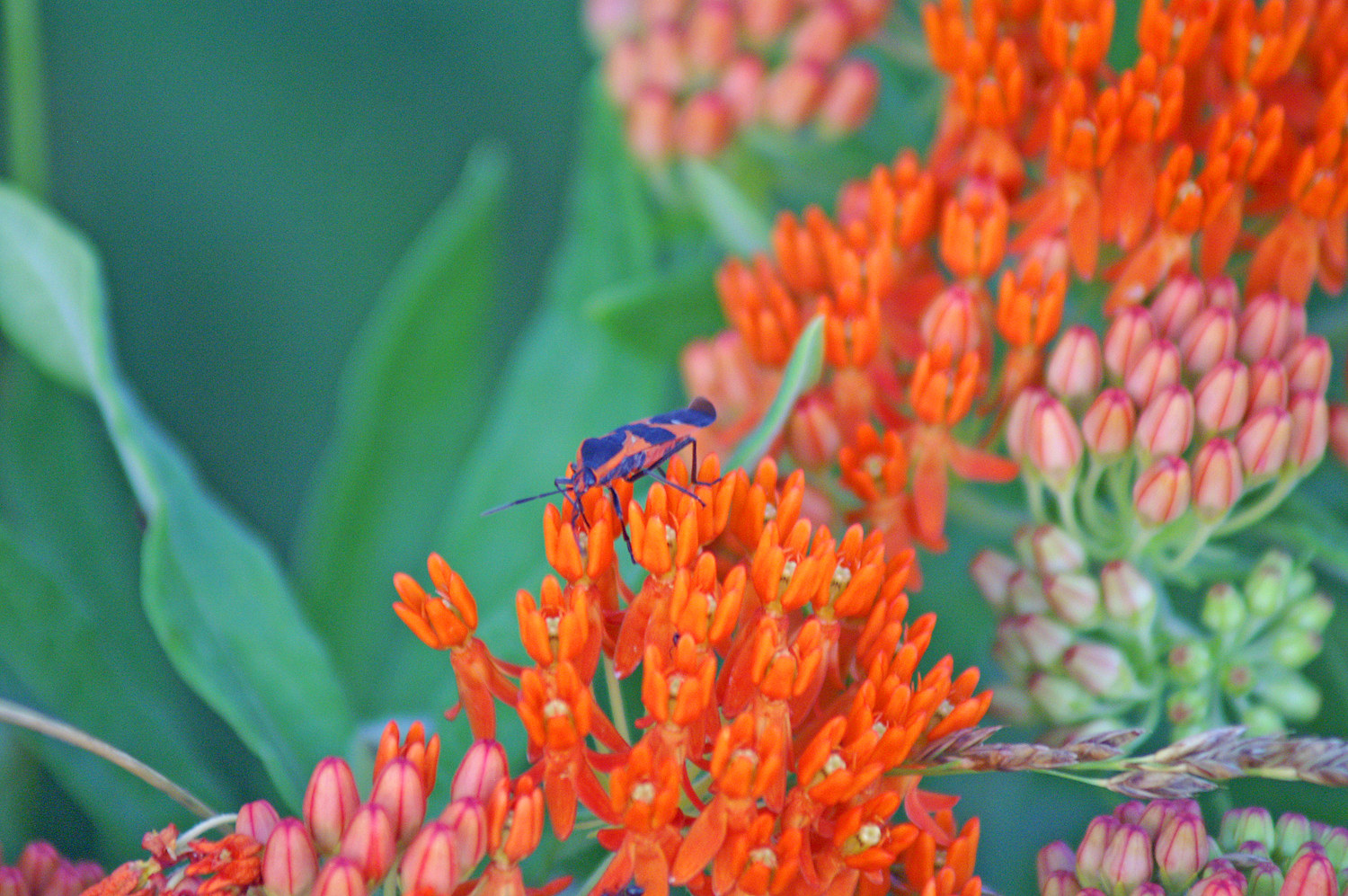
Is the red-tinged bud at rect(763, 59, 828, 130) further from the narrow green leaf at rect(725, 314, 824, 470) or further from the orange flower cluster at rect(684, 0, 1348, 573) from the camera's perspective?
the narrow green leaf at rect(725, 314, 824, 470)

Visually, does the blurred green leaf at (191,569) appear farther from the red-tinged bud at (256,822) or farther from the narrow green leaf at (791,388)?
the narrow green leaf at (791,388)

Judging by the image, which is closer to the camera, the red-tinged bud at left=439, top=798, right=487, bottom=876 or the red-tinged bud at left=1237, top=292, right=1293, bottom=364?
the red-tinged bud at left=439, top=798, right=487, bottom=876

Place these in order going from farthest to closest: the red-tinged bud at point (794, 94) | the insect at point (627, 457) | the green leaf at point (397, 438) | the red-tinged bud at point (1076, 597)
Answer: the green leaf at point (397, 438), the red-tinged bud at point (794, 94), the red-tinged bud at point (1076, 597), the insect at point (627, 457)

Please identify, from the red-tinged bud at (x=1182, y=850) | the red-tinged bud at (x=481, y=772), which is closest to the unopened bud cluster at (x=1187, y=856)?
the red-tinged bud at (x=1182, y=850)

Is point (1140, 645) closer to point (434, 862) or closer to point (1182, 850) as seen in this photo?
point (1182, 850)

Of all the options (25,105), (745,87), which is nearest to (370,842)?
(745,87)

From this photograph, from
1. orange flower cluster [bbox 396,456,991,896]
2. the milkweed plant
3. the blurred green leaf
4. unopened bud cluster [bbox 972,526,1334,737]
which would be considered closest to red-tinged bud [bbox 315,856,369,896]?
the milkweed plant

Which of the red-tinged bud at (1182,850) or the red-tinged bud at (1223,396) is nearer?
the red-tinged bud at (1182,850)
